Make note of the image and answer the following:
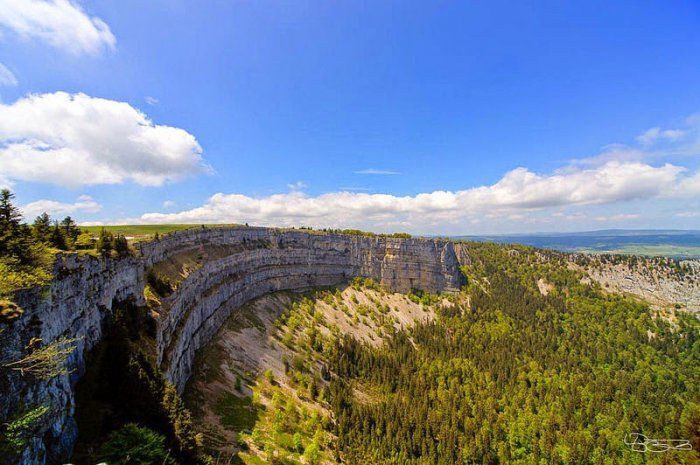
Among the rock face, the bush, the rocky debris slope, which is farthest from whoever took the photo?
the rocky debris slope

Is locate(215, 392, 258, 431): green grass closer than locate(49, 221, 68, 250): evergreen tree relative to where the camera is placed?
No

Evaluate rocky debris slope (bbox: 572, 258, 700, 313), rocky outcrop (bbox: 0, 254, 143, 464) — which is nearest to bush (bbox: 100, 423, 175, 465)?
rocky outcrop (bbox: 0, 254, 143, 464)

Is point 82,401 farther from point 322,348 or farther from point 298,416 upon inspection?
point 322,348

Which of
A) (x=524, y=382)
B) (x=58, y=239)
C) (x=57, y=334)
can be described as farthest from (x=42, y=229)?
(x=524, y=382)

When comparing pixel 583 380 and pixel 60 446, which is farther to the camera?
pixel 583 380

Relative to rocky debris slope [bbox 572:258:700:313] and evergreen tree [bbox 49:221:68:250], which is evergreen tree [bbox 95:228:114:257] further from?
rocky debris slope [bbox 572:258:700:313]

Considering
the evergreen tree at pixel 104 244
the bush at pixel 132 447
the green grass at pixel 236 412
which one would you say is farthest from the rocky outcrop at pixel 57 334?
the green grass at pixel 236 412

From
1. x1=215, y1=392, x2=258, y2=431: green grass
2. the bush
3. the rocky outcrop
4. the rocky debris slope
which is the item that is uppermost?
the rocky outcrop

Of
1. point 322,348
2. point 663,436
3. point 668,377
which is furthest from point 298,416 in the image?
point 668,377
